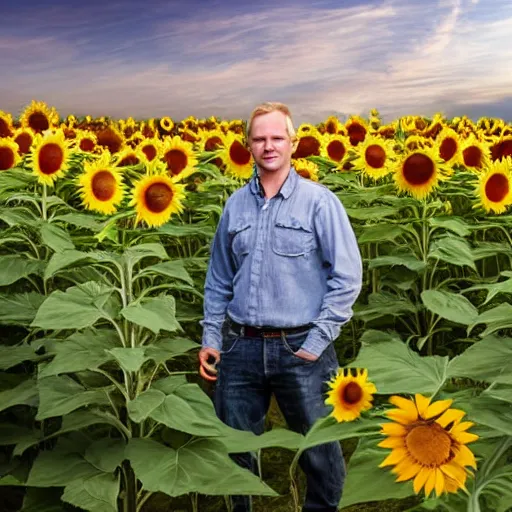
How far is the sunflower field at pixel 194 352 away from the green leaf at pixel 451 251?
0.04m

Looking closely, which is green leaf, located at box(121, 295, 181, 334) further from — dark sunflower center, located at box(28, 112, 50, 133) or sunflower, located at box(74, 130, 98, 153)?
dark sunflower center, located at box(28, 112, 50, 133)

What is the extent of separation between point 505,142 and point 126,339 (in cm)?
395

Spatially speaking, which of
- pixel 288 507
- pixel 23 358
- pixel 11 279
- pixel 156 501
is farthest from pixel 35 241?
pixel 288 507

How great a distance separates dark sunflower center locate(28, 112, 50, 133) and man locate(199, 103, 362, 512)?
504 centimetres

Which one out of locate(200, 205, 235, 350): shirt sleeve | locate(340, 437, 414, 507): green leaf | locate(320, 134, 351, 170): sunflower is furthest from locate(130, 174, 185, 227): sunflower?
locate(320, 134, 351, 170): sunflower

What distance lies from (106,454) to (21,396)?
1.91 ft

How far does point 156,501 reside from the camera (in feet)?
15.9

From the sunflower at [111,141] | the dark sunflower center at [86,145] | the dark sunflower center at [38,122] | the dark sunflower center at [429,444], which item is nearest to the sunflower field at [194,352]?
the dark sunflower center at [429,444]

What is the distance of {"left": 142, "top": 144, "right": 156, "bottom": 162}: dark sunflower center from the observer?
20.5 ft

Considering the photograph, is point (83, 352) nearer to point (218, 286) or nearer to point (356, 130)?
point (218, 286)

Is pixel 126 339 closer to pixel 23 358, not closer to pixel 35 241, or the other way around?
pixel 23 358

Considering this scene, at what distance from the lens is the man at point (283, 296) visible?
3621 millimetres

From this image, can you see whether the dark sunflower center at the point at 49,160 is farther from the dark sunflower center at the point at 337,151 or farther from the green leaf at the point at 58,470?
the dark sunflower center at the point at 337,151

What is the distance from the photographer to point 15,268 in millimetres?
4539
